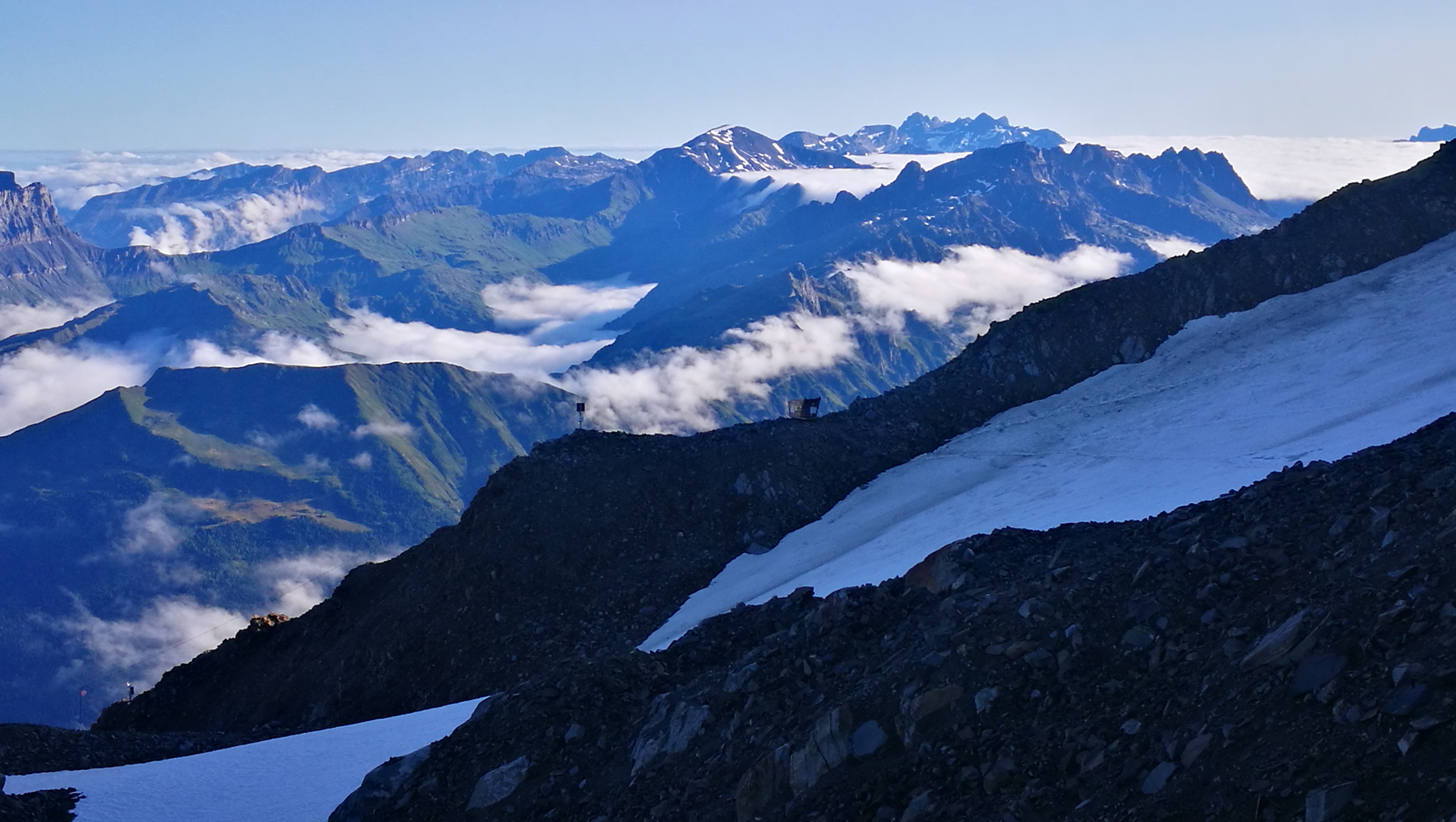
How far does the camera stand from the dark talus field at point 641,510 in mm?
44375

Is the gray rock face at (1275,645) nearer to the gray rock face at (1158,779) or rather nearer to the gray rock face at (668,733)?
the gray rock face at (1158,779)

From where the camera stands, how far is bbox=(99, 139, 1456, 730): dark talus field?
44.4 m

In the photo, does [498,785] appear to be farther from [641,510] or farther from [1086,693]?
[641,510]

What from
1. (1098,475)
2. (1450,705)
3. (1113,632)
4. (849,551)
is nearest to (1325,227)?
(1098,475)

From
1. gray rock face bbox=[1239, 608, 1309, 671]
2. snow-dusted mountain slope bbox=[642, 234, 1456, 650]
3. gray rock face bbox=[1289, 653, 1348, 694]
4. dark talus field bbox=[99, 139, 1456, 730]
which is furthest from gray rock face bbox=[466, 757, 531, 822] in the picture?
dark talus field bbox=[99, 139, 1456, 730]

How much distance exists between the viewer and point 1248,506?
72.9ft

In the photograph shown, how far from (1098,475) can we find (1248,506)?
1981 centimetres

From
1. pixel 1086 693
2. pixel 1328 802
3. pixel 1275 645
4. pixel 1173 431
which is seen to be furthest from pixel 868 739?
pixel 1173 431

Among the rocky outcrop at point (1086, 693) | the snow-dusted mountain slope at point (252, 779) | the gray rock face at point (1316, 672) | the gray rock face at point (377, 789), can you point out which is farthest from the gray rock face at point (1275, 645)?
the snow-dusted mountain slope at point (252, 779)

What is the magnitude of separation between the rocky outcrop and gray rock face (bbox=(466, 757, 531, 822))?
169 millimetres

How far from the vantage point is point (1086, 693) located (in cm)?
1731

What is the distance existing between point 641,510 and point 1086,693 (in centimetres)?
3180

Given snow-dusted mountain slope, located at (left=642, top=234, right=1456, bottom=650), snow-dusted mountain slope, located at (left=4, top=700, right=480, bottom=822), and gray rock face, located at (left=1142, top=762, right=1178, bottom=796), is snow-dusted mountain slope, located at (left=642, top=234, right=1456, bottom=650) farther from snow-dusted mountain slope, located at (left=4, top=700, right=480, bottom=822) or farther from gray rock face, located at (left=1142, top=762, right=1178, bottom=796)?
gray rock face, located at (left=1142, top=762, right=1178, bottom=796)

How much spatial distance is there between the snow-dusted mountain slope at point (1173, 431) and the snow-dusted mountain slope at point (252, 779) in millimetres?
11682
